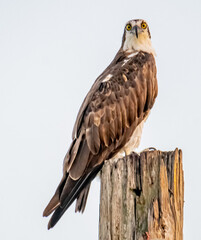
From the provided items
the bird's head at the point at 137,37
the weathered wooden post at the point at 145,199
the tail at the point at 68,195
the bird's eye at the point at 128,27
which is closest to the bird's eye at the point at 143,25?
the bird's head at the point at 137,37

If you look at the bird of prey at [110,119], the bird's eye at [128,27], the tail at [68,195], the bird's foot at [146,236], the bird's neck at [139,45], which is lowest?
the bird's foot at [146,236]

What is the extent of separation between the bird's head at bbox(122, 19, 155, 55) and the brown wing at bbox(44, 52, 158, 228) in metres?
0.55

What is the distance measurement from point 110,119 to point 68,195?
1727 mm

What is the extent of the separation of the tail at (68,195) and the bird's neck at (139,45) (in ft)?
9.60

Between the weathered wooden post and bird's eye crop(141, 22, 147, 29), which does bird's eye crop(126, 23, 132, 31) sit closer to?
bird's eye crop(141, 22, 147, 29)

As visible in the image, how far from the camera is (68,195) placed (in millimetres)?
6531

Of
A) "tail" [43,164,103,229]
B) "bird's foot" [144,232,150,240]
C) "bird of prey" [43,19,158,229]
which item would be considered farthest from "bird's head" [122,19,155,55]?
"bird's foot" [144,232,150,240]

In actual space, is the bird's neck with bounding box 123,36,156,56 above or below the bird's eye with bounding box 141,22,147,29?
below

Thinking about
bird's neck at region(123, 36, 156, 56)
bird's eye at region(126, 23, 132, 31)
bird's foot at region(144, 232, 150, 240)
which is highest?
bird's eye at region(126, 23, 132, 31)

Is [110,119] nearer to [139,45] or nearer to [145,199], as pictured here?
[139,45]

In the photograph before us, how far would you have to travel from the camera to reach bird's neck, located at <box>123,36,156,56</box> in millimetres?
9109

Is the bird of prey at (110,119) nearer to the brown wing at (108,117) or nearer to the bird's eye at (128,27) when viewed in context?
the brown wing at (108,117)

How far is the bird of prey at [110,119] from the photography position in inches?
278

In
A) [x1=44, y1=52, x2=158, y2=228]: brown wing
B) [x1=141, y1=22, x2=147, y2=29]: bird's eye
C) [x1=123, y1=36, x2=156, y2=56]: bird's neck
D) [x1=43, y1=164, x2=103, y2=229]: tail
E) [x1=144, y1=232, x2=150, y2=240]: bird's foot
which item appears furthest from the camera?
[x1=141, y1=22, x2=147, y2=29]: bird's eye
